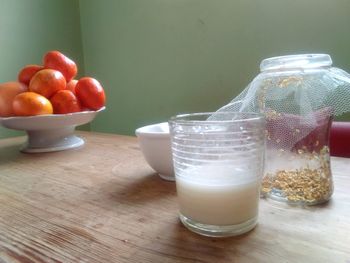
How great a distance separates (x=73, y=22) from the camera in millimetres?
1769

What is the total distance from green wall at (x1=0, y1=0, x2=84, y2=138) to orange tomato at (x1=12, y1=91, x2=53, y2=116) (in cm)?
87

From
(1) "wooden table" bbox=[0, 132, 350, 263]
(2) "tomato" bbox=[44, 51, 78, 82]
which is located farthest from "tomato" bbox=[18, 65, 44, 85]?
(1) "wooden table" bbox=[0, 132, 350, 263]

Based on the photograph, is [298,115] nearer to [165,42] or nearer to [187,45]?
[187,45]

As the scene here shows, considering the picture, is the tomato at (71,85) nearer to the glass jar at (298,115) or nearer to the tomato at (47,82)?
the tomato at (47,82)

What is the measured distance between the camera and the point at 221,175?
1.09 ft

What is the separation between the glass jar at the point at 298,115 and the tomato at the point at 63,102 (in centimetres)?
44

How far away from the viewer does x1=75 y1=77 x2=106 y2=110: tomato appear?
77 centimetres

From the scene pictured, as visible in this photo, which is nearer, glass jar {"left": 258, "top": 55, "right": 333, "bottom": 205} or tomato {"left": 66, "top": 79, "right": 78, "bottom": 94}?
glass jar {"left": 258, "top": 55, "right": 333, "bottom": 205}

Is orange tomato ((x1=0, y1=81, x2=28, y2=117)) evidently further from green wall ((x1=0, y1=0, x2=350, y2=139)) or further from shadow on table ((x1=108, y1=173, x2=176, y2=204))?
green wall ((x1=0, y1=0, x2=350, y2=139))

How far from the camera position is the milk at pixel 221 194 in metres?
0.32

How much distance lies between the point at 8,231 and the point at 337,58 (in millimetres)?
1001

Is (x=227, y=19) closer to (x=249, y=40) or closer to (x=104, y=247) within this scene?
(x=249, y=40)

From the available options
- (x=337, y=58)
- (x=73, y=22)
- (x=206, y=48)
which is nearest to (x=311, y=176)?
(x=337, y=58)

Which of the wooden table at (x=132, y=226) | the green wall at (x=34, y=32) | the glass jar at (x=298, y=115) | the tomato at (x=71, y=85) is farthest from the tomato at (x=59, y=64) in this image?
the green wall at (x=34, y=32)
